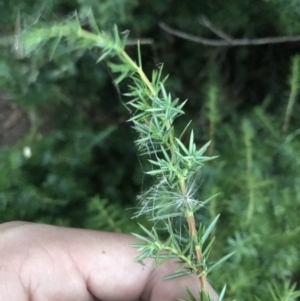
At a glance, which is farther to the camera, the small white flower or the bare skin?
the small white flower

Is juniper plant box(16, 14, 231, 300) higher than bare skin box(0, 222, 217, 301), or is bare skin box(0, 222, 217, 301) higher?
juniper plant box(16, 14, 231, 300)

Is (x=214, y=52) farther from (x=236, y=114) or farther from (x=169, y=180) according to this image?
(x=169, y=180)

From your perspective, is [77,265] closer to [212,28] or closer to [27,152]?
[27,152]

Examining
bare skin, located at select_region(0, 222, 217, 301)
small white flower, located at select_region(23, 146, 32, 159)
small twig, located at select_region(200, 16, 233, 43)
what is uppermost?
small twig, located at select_region(200, 16, 233, 43)

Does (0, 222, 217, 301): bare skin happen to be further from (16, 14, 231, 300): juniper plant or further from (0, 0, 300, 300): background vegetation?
(16, 14, 231, 300): juniper plant

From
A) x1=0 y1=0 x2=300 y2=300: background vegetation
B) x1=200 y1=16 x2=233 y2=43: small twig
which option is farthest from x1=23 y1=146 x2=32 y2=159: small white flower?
x1=200 y1=16 x2=233 y2=43: small twig

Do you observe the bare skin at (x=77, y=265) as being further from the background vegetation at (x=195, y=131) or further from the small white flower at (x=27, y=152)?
the small white flower at (x=27, y=152)

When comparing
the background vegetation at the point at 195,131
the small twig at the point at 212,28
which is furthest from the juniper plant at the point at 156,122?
the small twig at the point at 212,28
